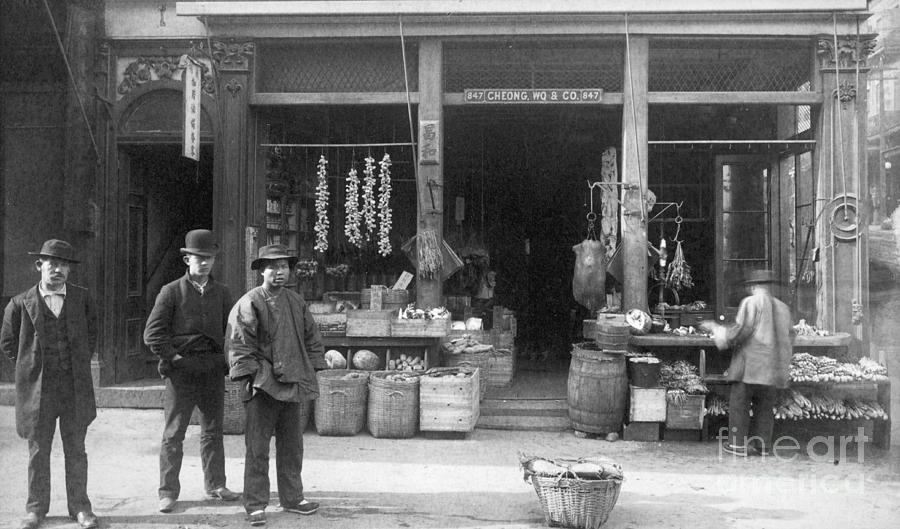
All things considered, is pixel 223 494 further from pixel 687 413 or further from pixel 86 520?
pixel 687 413

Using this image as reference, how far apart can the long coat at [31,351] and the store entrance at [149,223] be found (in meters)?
4.60

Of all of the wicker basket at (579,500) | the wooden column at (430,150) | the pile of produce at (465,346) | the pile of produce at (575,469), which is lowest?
the wicker basket at (579,500)

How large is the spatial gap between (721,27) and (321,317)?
6.39 m

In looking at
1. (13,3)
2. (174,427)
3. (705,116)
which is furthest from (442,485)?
(705,116)

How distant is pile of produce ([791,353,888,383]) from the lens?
7.98 metres

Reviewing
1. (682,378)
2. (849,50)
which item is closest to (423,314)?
(682,378)

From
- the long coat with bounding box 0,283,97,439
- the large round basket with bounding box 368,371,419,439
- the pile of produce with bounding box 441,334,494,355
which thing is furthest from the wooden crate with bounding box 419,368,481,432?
the long coat with bounding box 0,283,97,439

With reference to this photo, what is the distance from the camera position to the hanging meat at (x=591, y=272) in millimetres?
9531

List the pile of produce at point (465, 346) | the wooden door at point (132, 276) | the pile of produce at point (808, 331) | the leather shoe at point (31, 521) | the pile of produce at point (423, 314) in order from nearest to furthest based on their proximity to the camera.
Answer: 1. the leather shoe at point (31, 521)
2. the pile of produce at point (808, 331)
3. the pile of produce at point (423, 314)
4. the pile of produce at point (465, 346)
5. the wooden door at point (132, 276)

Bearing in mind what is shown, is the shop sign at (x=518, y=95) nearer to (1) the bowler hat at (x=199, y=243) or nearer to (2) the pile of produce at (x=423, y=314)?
(2) the pile of produce at (x=423, y=314)

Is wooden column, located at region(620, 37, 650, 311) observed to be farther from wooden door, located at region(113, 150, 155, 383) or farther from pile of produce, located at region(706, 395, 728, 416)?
wooden door, located at region(113, 150, 155, 383)

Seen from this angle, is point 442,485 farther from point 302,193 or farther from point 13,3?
point 13,3

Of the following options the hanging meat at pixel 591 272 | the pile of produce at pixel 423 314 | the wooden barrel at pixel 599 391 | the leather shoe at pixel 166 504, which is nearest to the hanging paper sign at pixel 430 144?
the pile of produce at pixel 423 314

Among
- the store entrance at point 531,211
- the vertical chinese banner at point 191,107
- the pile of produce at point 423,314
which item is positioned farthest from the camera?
the store entrance at point 531,211
